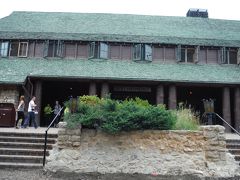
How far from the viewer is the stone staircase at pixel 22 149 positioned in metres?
9.07

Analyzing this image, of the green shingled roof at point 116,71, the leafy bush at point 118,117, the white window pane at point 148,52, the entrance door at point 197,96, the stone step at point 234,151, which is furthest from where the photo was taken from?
the entrance door at point 197,96

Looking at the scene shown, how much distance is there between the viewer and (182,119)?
10.3m

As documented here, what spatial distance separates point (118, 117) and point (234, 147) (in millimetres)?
4199

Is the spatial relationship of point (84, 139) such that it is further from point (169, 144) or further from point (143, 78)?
point (143, 78)

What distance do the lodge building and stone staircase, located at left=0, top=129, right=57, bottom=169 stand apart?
22.7 feet

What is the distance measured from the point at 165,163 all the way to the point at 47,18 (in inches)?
689

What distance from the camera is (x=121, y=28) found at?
22.0 m

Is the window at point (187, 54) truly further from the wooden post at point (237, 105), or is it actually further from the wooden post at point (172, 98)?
the wooden post at point (237, 105)

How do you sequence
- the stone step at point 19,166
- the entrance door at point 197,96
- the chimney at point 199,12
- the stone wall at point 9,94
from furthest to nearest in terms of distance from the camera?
the chimney at point 199,12 → the entrance door at point 197,96 → the stone wall at point 9,94 → the stone step at point 19,166

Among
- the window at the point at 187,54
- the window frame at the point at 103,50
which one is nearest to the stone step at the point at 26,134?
the window frame at the point at 103,50

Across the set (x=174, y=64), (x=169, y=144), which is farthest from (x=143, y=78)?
(x=169, y=144)

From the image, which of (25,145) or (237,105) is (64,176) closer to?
(25,145)

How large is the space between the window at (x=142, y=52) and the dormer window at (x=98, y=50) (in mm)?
1837

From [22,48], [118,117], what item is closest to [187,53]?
[22,48]
